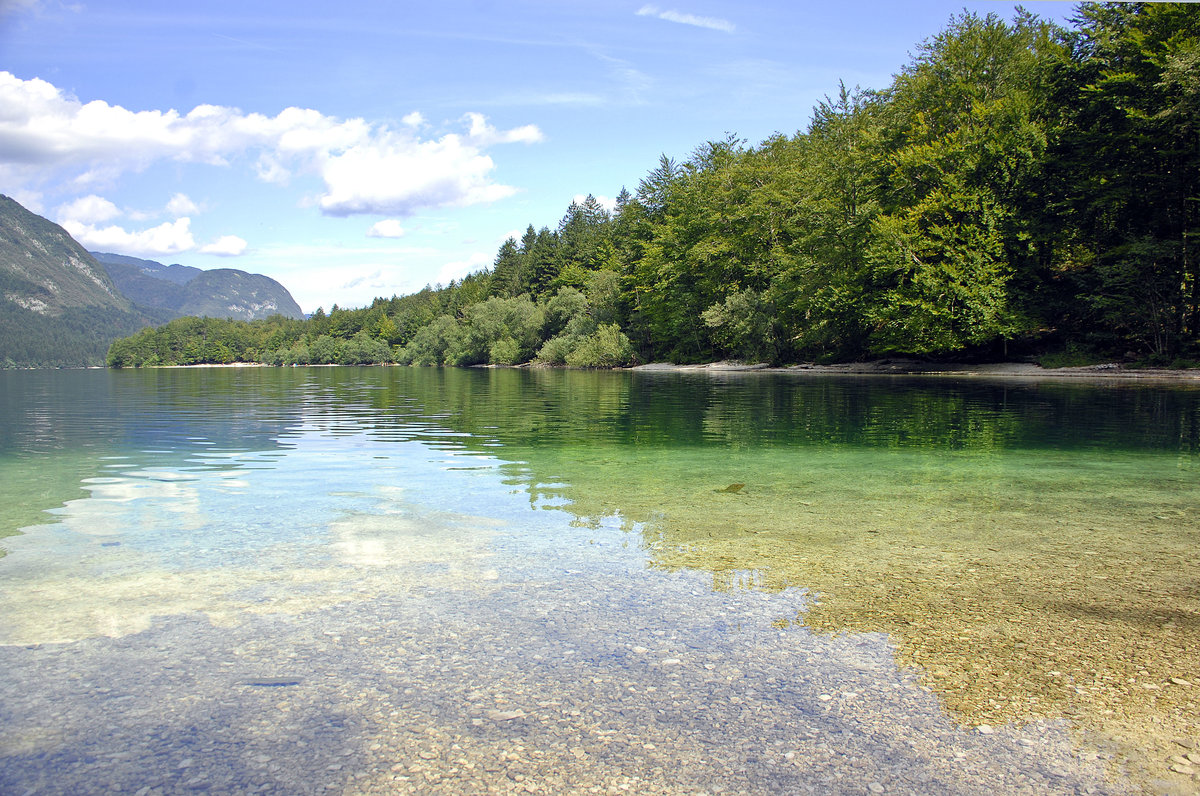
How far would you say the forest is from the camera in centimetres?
3606

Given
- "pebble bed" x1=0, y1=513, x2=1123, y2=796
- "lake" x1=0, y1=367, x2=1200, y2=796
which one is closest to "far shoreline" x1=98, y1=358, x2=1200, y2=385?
"lake" x1=0, y1=367, x2=1200, y2=796

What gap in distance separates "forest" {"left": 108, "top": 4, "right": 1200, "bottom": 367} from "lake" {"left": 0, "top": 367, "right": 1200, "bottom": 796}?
31.5m

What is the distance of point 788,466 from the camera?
1276cm

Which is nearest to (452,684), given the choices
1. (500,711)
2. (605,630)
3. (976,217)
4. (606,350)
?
(500,711)

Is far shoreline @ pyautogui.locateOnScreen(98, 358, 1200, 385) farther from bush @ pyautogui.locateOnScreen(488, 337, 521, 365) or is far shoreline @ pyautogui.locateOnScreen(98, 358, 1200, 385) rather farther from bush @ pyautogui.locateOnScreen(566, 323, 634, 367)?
bush @ pyautogui.locateOnScreen(488, 337, 521, 365)

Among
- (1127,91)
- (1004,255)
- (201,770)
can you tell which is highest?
(1127,91)

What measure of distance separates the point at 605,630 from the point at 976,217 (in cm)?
4586

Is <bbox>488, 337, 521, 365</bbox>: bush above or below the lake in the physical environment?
above

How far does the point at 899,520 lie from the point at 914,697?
474 centimetres

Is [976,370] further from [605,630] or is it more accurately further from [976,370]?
[605,630]

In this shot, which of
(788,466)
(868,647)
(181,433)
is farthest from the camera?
(181,433)

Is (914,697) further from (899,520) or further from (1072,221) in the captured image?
(1072,221)

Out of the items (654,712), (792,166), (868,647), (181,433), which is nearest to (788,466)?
(868,647)

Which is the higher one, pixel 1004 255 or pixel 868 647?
pixel 1004 255
